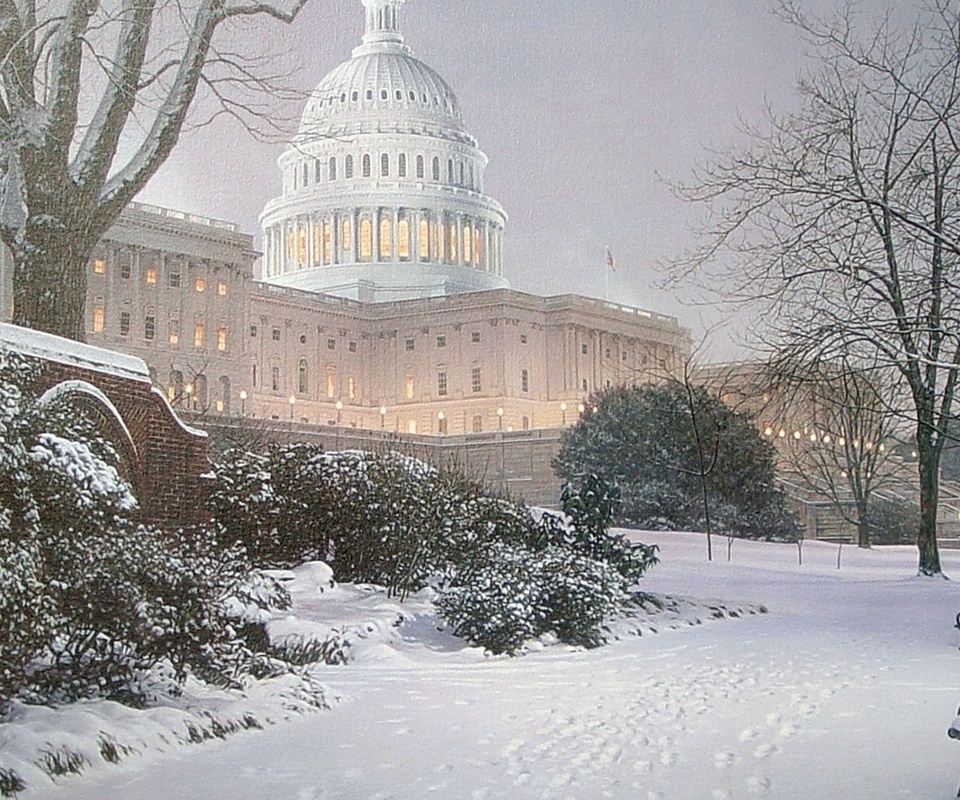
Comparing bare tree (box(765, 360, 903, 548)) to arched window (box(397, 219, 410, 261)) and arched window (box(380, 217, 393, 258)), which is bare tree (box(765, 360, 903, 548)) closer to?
arched window (box(397, 219, 410, 261))

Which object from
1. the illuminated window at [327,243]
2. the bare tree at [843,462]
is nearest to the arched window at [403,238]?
the illuminated window at [327,243]

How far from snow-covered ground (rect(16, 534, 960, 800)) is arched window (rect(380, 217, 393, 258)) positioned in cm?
5680

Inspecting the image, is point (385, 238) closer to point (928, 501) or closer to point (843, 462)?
point (843, 462)

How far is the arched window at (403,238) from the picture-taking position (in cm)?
6588

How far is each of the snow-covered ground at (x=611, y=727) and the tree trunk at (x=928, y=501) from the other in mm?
3907

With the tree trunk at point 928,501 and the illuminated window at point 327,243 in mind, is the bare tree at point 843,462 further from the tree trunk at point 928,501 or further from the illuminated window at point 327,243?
the illuminated window at point 327,243

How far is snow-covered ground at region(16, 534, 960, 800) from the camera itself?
4574mm

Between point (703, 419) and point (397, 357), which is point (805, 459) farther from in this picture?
point (397, 357)

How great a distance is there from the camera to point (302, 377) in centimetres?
5603

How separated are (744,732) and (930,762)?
2.80 ft

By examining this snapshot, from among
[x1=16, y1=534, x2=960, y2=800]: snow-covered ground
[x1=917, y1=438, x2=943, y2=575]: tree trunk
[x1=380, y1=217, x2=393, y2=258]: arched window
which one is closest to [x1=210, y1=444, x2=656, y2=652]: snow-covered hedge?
[x1=16, y1=534, x2=960, y2=800]: snow-covered ground

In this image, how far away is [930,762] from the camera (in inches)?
194

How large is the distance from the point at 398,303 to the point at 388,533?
166 ft

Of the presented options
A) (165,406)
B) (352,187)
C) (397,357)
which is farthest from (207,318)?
(165,406)
